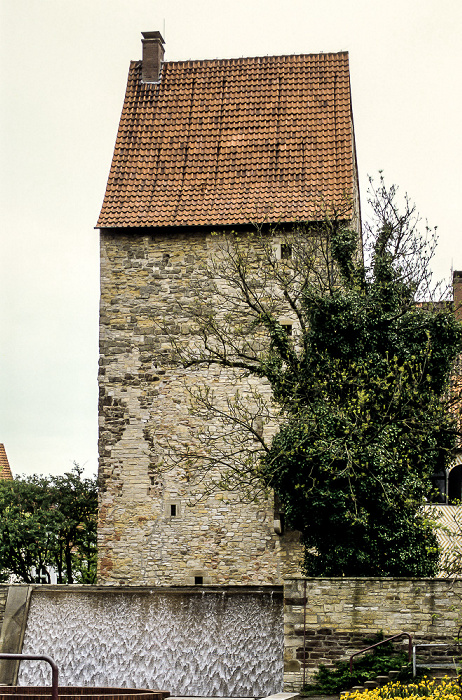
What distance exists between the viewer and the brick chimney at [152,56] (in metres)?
24.1

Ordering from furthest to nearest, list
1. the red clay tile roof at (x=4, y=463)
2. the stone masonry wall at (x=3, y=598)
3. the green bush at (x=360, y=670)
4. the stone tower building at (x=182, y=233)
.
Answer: the red clay tile roof at (x=4, y=463), the stone tower building at (x=182, y=233), the stone masonry wall at (x=3, y=598), the green bush at (x=360, y=670)

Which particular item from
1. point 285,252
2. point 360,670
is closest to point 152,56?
point 285,252

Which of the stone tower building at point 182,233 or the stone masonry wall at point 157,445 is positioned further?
the stone tower building at point 182,233

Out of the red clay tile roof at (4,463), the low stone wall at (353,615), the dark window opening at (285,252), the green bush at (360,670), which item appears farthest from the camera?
the red clay tile roof at (4,463)

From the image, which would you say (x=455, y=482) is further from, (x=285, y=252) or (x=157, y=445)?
(x=157, y=445)

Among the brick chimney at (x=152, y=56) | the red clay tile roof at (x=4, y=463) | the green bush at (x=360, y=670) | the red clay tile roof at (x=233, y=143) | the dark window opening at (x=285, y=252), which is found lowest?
the green bush at (x=360, y=670)

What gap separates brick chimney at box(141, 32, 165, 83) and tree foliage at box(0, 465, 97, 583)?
946 centimetres

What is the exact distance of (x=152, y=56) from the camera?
24281mm

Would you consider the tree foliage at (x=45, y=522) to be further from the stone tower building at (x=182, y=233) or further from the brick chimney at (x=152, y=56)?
the brick chimney at (x=152, y=56)

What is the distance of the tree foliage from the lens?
74.9 ft

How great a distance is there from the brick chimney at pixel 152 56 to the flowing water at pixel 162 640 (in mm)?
12886

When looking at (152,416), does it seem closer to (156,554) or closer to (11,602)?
(156,554)

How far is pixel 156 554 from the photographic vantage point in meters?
20.7

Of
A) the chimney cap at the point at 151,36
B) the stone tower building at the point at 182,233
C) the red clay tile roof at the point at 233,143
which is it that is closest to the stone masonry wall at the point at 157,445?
the stone tower building at the point at 182,233
